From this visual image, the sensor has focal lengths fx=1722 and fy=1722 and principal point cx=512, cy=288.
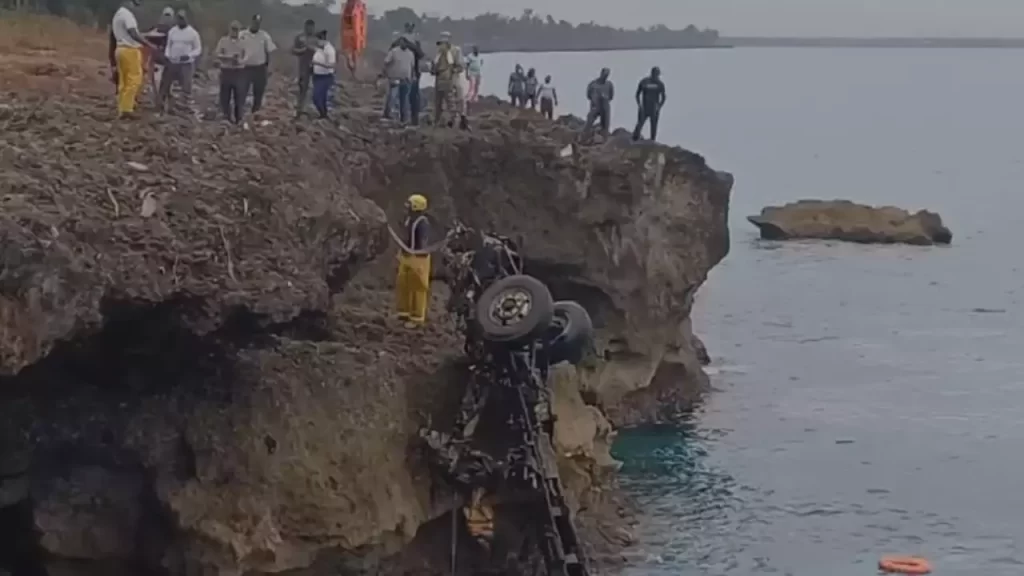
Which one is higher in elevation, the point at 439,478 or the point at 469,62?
the point at 469,62

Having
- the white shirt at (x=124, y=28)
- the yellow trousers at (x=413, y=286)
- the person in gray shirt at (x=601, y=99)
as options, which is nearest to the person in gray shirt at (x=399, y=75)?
the white shirt at (x=124, y=28)

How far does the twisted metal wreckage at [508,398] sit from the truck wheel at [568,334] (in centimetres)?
2

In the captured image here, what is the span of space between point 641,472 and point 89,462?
1799 cm

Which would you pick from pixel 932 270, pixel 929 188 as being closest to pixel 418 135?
pixel 932 270

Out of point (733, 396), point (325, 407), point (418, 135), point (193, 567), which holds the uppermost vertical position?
point (418, 135)

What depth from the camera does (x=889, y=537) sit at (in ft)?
108

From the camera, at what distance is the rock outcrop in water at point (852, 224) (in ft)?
263

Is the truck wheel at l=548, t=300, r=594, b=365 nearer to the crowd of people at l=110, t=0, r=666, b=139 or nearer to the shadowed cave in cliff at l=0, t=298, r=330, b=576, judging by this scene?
the shadowed cave in cliff at l=0, t=298, r=330, b=576

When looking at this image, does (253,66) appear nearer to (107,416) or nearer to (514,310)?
(514,310)

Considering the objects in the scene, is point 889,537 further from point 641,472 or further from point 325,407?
point 325,407

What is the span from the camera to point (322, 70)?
30422 mm

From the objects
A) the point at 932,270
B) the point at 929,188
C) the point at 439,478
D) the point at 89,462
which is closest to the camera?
the point at 89,462

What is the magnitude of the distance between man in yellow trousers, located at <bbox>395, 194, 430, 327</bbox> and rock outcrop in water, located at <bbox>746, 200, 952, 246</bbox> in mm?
57526

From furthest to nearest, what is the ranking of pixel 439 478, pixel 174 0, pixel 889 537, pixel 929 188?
pixel 929 188 < pixel 174 0 < pixel 889 537 < pixel 439 478
